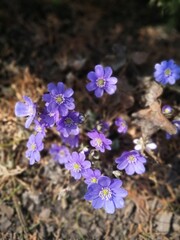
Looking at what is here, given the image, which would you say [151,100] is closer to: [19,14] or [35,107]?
[35,107]

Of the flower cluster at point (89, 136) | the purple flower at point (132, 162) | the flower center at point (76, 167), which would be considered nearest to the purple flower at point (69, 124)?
the flower cluster at point (89, 136)

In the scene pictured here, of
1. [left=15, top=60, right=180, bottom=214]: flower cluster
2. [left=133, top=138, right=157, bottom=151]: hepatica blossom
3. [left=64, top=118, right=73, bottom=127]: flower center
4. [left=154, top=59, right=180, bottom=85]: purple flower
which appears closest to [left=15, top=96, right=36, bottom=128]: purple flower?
[left=15, top=60, right=180, bottom=214]: flower cluster

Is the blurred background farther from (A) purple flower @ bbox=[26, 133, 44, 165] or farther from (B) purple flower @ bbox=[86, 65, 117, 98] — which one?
(B) purple flower @ bbox=[86, 65, 117, 98]

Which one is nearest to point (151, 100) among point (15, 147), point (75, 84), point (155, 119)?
point (155, 119)

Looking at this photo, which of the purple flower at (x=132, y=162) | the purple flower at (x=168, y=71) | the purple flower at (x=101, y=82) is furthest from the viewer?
the purple flower at (x=168, y=71)

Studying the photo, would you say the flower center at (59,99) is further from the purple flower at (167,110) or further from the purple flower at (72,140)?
the purple flower at (167,110)
